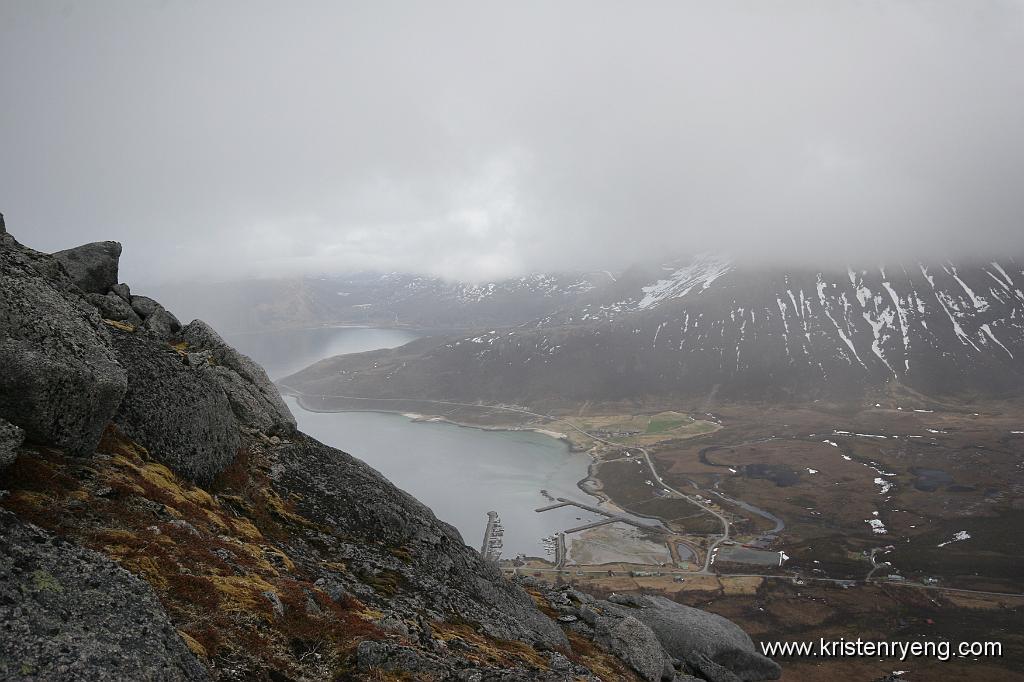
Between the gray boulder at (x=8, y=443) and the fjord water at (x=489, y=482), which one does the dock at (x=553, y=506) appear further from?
the gray boulder at (x=8, y=443)

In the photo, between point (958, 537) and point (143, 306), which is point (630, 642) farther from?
point (958, 537)

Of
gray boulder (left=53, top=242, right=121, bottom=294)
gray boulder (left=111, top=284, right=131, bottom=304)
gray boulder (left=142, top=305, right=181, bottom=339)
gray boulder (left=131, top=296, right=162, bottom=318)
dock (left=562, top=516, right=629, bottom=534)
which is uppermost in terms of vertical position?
gray boulder (left=53, top=242, right=121, bottom=294)

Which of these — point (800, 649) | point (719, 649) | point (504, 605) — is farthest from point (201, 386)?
point (800, 649)

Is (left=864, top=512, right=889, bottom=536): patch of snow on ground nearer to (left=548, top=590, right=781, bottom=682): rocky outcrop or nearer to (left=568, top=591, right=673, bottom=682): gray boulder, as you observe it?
(left=548, top=590, right=781, bottom=682): rocky outcrop

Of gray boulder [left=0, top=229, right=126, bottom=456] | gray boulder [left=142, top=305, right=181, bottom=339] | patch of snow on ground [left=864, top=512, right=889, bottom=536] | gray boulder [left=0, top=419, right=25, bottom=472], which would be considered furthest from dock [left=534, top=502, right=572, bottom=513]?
gray boulder [left=0, top=419, right=25, bottom=472]

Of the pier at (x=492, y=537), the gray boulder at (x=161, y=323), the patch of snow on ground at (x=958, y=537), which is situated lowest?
the pier at (x=492, y=537)

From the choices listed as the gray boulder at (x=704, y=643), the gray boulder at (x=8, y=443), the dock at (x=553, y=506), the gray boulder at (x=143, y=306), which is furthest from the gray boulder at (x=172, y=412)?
the dock at (x=553, y=506)

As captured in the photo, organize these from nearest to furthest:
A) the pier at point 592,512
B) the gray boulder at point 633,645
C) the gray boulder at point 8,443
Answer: the gray boulder at point 8,443, the gray boulder at point 633,645, the pier at point 592,512
